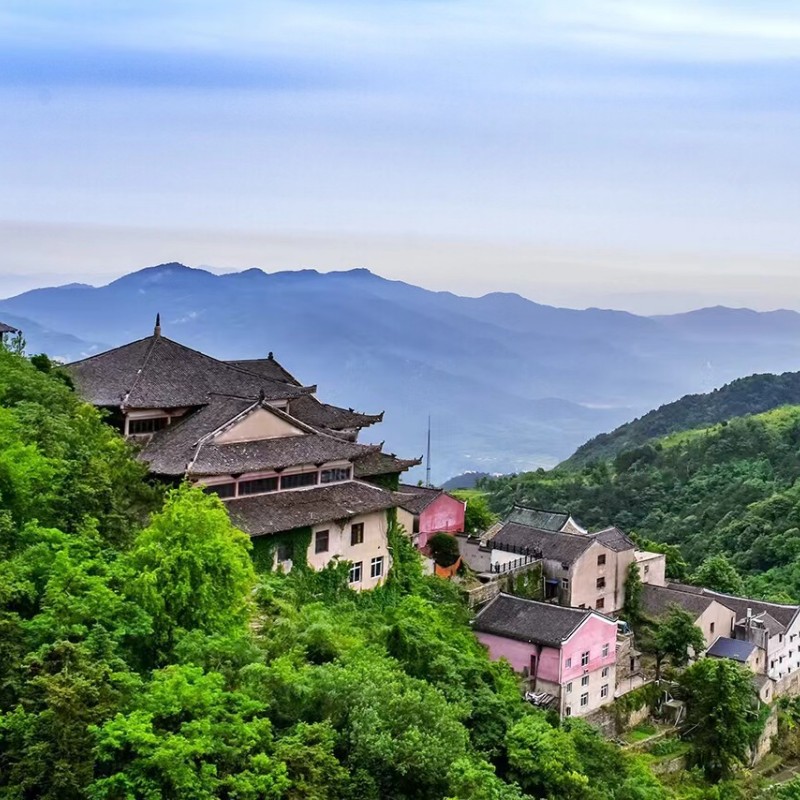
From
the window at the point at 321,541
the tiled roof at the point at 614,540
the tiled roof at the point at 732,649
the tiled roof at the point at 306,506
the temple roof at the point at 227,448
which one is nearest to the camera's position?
the tiled roof at the point at 306,506

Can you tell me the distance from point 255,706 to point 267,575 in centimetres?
821

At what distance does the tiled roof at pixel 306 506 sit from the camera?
2156 centimetres

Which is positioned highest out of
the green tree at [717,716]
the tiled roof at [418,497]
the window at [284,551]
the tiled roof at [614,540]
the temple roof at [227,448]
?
the temple roof at [227,448]

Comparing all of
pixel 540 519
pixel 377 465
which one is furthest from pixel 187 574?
pixel 540 519

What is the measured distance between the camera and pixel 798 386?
109m

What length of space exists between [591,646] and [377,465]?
741cm

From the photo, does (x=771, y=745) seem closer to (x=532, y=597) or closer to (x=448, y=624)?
(x=532, y=597)

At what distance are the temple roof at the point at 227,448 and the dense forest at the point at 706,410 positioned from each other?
3020 inches

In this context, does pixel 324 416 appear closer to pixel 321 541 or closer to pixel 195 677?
pixel 321 541

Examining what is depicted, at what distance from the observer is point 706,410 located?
107812 mm

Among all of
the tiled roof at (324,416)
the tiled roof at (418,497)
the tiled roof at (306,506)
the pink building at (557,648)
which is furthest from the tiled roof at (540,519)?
the tiled roof at (306,506)

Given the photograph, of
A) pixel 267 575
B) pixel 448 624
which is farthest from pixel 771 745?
pixel 267 575

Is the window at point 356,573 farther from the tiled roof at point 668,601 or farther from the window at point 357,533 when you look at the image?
the tiled roof at point 668,601

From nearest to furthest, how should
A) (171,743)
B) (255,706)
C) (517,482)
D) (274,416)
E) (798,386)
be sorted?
(171,743), (255,706), (274,416), (517,482), (798,386)
